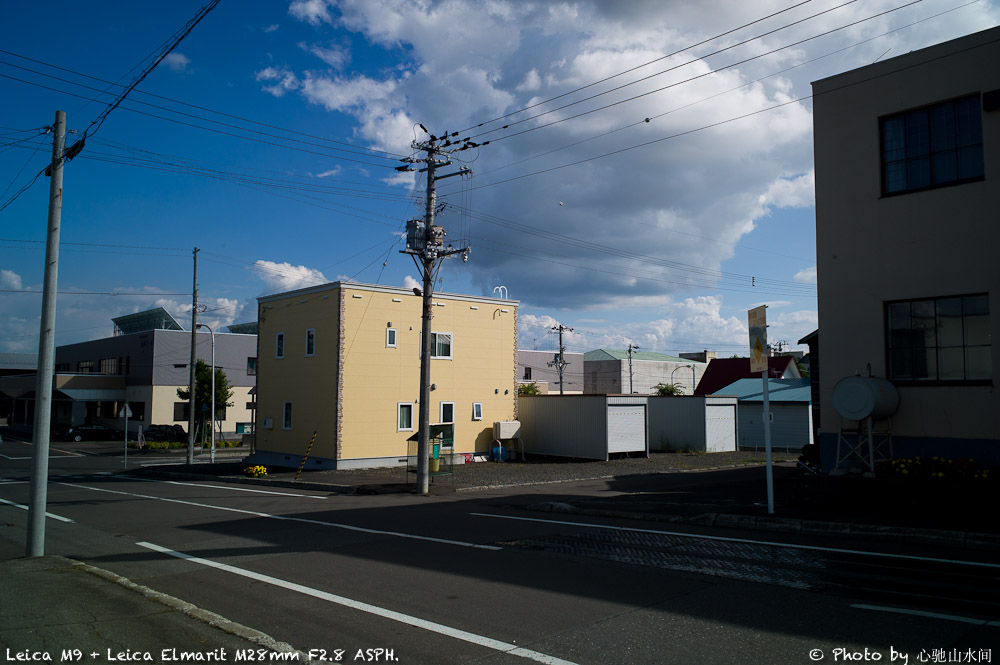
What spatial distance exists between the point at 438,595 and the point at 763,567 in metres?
4.09

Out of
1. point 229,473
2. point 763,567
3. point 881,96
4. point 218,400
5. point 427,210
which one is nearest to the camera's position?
point 763,567

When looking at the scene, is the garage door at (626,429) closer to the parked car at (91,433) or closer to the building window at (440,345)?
the building window at (440,345)

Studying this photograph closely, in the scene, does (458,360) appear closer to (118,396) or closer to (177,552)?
(177,552)

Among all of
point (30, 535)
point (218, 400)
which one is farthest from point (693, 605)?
point (218, 400)

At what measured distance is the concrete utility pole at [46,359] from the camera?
9289mm

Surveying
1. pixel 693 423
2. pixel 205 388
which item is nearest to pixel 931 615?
pixel 693 423

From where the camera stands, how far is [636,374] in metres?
85.8

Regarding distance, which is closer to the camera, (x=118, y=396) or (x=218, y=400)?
(x=218, y=400)

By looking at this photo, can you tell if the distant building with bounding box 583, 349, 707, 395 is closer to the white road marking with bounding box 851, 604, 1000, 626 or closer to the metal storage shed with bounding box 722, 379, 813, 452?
the metal storage shed with bounding box 722, 379, 813, 452

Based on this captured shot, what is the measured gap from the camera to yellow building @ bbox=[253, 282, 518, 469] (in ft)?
91.0

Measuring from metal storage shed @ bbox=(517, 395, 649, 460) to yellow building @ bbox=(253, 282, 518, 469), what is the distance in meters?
1.60

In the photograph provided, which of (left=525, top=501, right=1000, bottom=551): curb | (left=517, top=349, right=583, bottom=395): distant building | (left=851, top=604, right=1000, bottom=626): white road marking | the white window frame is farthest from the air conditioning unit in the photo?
(left=517, top=349, right=583, bottom=395): distant building

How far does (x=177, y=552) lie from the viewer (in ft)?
34.4

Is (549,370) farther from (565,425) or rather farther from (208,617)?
(208,617)
